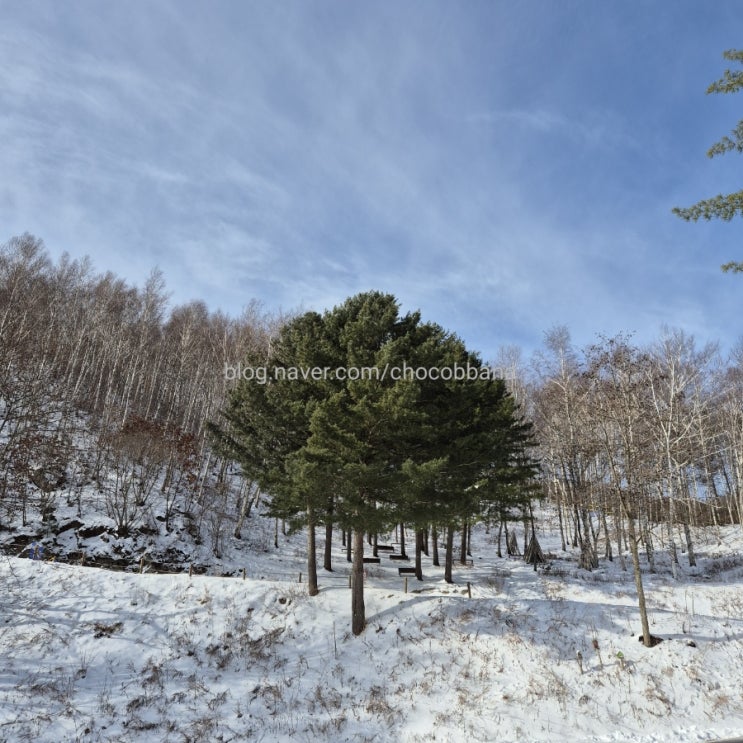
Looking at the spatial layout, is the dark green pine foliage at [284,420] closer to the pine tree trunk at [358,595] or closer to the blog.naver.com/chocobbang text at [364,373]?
the blog.naver.com/chocobbang text at [364,373]

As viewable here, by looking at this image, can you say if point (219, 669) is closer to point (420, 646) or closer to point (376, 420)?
point (420, 646)

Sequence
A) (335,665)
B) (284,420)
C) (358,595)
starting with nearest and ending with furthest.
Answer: (335,665), (358,595), (284,420)

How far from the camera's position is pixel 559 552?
31375 millimetres

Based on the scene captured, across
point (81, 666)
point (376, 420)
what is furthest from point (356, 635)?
point (81, 666)

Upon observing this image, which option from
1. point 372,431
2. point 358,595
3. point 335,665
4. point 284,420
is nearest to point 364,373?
point 372,431

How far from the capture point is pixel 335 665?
11.9m

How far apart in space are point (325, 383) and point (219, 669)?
8.91 metres

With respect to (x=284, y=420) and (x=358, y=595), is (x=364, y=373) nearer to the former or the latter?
(x=284, y=420)

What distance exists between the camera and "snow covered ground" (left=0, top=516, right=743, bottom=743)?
9453mm

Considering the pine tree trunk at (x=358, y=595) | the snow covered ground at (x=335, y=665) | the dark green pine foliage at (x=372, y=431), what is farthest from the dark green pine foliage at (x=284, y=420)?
the snow covered ground at (x=335, y=665)

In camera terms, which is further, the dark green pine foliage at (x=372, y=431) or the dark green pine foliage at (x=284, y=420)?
the dark green pine foliage at (x=284, y=420)

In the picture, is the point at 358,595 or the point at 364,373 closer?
the point at 364,373

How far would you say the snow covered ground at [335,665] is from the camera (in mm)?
9453

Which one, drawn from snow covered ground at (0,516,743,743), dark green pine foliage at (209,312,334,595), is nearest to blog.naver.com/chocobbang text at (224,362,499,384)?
dark green pine foliage at (209,312,334,595)
